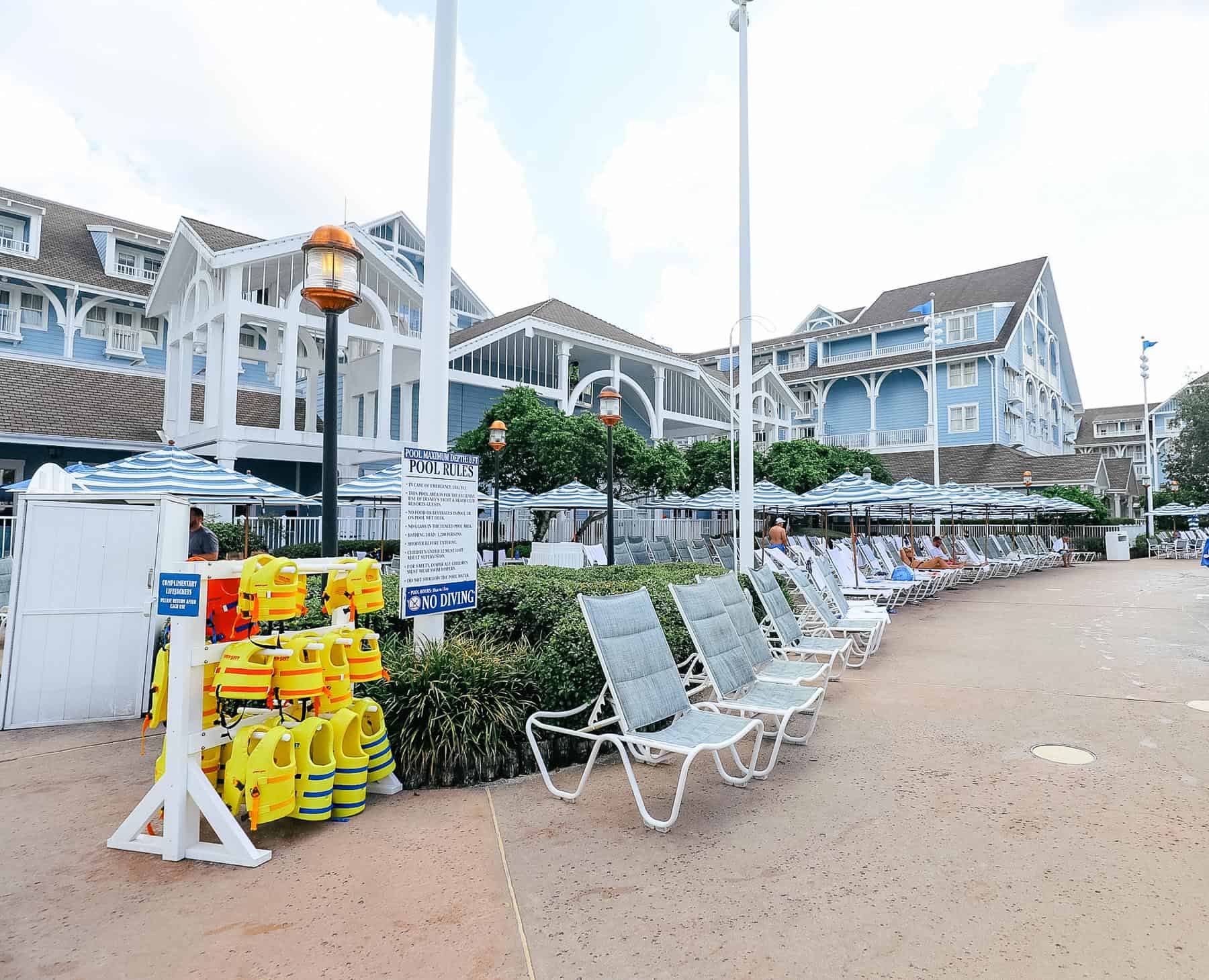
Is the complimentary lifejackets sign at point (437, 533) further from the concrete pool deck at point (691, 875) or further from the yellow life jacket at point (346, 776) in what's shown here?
the concrete pool deck at point (691, 875)

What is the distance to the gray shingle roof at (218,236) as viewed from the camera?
16172 millimetres

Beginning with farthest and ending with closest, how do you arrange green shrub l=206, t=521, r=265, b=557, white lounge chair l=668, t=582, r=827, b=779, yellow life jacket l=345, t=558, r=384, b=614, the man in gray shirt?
green shrub l=206, t=521, r=265, b=557, the man in gray shirt, white lounge chair l=668, t=582, r=827, b=779, yellow life jacket l=345, t=558, r=384, b=614

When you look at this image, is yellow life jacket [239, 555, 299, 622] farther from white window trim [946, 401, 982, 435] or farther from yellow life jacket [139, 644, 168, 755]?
white window trim [946, 401, 982, 435]

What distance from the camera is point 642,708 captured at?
3.94 metres

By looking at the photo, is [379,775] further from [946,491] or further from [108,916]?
[946,491]

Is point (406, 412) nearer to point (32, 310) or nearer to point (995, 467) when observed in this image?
point (32, 310)

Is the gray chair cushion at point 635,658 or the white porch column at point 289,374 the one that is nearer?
the gray chair cushion at point 635,658

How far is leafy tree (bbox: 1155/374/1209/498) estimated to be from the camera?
38031mm

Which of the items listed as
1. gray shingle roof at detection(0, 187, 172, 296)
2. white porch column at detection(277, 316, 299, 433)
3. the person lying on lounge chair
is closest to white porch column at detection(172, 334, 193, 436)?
white porch column at detection(277, 316, 299, 433)

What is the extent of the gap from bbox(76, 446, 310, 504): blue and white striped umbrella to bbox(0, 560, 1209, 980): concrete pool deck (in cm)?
385

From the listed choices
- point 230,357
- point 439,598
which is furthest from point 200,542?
point 230,357

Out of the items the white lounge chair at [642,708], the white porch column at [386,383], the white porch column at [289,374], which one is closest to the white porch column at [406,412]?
the white porch column at [386,383]

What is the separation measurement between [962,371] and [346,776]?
1401 inches

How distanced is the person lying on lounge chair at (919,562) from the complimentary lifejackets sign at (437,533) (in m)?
13.1
